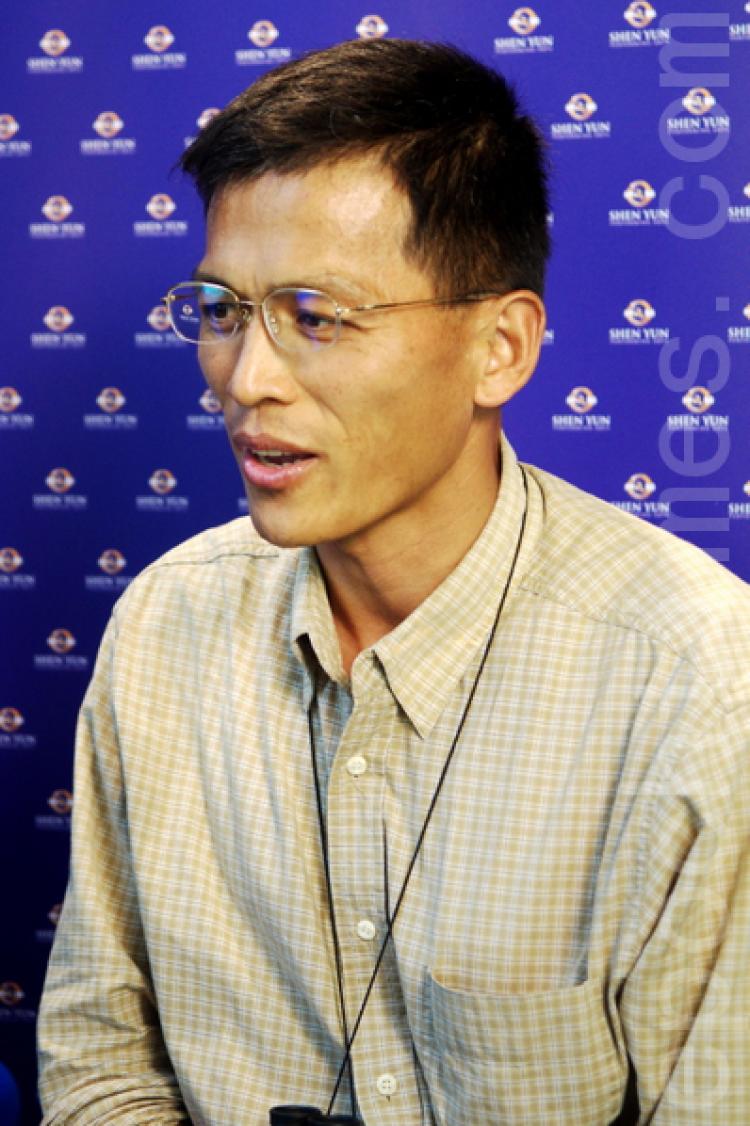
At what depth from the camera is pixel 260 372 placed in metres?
1.29

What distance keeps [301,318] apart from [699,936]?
0.67 metres

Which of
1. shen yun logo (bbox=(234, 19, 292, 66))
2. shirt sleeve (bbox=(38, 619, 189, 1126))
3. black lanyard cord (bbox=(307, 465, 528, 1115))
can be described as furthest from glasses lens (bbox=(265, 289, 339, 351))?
shen yun logo (bbox=(234, 19, 292, 66))

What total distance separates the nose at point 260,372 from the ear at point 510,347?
233mm

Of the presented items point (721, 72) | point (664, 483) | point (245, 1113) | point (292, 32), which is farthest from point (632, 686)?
point (292, 32)

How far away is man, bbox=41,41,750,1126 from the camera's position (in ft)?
4.14

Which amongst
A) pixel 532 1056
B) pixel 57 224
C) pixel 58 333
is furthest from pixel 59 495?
pixel 532 1056

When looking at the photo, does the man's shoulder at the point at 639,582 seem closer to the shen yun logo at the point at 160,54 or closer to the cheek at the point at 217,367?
the cheek at the point at 217,367

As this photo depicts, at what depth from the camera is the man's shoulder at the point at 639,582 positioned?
1300 mm

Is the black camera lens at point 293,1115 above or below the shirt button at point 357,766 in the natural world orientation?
below

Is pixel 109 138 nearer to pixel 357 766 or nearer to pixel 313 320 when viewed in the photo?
pixel 313 320

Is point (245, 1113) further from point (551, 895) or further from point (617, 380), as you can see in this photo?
point (617, 380)

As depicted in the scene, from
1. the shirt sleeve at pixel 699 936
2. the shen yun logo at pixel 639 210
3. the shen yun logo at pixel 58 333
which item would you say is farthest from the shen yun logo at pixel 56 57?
the shirt sleeve at pixel 699 936

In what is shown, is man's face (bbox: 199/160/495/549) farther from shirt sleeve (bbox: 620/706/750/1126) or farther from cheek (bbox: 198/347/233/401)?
shirt sleeve (bbox: 620/706/750/1126)

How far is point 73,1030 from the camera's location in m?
1.55
